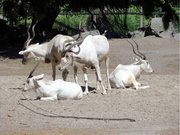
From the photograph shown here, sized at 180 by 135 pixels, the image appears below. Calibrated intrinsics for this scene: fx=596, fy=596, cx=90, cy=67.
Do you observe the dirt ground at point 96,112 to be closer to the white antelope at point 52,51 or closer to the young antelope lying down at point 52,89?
the young antelope lying down at point 52,89

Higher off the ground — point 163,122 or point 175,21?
point 175,21

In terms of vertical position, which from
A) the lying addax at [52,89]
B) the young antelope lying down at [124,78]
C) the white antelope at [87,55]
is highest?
the white antelope at [87,55]

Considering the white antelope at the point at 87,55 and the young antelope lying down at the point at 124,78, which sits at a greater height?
the white antelope at the point at 87,55

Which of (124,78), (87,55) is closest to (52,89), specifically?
(87,55)

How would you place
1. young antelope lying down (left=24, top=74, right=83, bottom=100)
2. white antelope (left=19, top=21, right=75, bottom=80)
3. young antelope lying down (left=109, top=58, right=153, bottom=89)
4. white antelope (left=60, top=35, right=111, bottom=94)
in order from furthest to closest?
1. young antelope lying down (left=109, top=58, right=153, bottom=89)
2. white antelope (left=19, top=21, right=75, bottom=80)
3. white antelope (left=60, top=35, right=111, bottom=94)
4. young antelope lying down (left=24, top=74, right=83, bottom=100)

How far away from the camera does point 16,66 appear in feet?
62.8

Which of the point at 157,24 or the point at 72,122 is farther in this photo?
the point at 157,24

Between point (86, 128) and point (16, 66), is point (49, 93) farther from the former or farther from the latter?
point (16, 66)

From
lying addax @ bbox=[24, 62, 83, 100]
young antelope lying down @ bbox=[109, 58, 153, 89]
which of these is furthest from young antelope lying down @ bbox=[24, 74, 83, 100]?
young antelope lying down @ bbox=[109, 58, 153, 89]

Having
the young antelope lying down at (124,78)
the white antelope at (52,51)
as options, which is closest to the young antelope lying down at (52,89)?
the white antelope at (52,51)

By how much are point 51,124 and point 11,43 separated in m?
16.7

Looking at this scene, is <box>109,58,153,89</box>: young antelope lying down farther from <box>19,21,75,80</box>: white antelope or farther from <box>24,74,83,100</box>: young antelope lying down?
<box>24,74,83,100</box>: young antelope lying down

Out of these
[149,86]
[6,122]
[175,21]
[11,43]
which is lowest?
[11,43]

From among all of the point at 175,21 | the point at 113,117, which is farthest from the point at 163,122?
the point at 175,21
